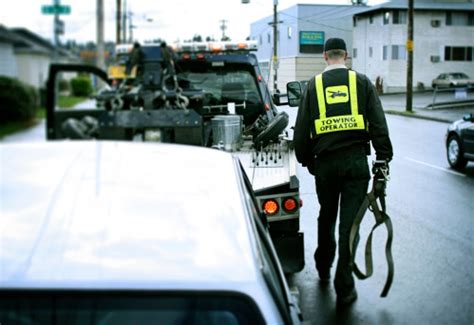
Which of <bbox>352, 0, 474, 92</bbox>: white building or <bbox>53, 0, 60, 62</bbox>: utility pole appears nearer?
<bbox>53, 0, 60, 62</bbox>: utility pole

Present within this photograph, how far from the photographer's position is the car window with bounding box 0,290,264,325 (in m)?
2.31

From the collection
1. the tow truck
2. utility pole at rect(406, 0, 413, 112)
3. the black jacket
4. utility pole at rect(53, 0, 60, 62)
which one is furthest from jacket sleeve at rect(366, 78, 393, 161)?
utility pole at rect(406, 0, 413, 112)

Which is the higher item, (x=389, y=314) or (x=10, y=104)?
(x=10, y=104)

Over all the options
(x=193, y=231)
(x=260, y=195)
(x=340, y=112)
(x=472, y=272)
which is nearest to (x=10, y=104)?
(x=260, y=195)

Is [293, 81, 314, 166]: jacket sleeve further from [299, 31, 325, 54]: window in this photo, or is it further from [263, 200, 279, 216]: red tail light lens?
[299, 31, 325, 54]: window

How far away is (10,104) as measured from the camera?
552 cm

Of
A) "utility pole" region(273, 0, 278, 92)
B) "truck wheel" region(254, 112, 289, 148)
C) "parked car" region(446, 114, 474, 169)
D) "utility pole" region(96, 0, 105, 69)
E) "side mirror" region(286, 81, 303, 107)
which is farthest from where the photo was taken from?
"parked car" region(446, 114, 474, 169)

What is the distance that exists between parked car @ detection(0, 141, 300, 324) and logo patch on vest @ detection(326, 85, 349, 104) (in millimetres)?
2854

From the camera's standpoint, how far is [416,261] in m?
7.61

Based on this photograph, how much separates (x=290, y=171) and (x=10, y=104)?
2.08m

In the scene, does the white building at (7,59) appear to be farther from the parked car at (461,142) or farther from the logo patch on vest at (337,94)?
the parked car at (461,142)

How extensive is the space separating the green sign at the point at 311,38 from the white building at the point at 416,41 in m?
0.47

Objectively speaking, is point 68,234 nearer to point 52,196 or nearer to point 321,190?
point 52,196

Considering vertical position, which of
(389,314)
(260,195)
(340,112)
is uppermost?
(340,112)
